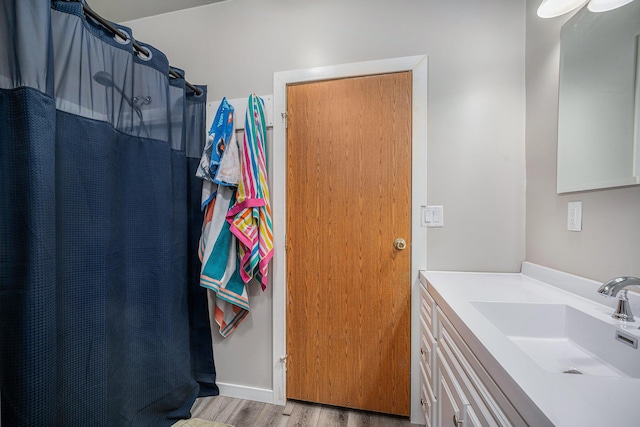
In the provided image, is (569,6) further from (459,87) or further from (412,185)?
(412,185)

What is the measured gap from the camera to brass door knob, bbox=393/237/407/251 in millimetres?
1453

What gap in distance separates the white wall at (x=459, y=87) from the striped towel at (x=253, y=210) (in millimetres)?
314

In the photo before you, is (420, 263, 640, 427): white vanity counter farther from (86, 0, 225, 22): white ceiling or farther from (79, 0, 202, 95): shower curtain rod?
(86, 0, 225, 22): white ceiling

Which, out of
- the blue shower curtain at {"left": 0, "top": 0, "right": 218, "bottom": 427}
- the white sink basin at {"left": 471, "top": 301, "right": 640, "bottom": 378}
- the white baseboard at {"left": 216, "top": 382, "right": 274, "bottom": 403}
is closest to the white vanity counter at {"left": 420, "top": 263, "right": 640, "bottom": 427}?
the white sink basin at {"left": 471, "top": 301, "right": 640, "bottom": 378}

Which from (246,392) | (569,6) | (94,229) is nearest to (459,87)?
(569,6)

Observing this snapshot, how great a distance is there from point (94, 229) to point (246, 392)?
4.53 ft

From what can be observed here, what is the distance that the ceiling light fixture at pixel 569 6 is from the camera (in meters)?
0.87

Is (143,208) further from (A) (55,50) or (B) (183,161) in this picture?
(A) (55,50)

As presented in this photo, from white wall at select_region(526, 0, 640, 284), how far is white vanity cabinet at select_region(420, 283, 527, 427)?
2.03ft

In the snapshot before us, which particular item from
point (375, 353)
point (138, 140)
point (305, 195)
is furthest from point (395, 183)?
point (138, 140)

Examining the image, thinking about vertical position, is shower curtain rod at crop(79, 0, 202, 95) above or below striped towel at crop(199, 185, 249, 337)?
above

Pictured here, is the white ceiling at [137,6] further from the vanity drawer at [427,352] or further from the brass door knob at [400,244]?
the vanity drawer at [427,352]

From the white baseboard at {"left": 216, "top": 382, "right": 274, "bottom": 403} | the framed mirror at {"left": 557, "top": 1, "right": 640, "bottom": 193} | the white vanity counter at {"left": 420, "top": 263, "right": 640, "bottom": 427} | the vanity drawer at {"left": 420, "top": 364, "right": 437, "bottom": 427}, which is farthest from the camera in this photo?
the white baseboard at {"left": 216, "top": 382, "right": 274, "bottom": 403}

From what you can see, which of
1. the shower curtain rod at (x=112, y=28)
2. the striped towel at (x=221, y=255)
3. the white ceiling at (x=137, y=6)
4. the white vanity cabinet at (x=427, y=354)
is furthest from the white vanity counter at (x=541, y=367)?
the white ceiling at (x=137, y=6)
